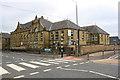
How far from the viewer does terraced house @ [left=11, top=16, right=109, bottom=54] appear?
26.1 m

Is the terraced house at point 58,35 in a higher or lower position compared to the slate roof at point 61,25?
lower

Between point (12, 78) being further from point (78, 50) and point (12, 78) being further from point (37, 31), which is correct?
point (37, 31)

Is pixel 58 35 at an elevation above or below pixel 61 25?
below

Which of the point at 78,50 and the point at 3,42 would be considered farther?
the point at 3,42

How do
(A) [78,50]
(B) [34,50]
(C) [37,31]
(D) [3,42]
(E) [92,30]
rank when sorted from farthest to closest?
1. (D) [3,42]
2. (E) [92,30]
3. (C) [37,31]
4. (B) [34,50]
5. (A) [78,50]

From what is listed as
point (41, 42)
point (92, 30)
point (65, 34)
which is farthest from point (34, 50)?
point (92, 30)

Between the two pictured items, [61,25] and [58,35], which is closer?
[58,35]

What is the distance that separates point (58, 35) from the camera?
2784cm

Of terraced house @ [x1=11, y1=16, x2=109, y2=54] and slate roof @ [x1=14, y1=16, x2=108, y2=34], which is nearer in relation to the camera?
terraced house @ [x1=11, y1=16, x2=109, y2=54]

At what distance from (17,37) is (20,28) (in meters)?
4.25

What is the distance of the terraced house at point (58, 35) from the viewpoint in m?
26.1

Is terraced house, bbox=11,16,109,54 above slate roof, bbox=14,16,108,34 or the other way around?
the other way around

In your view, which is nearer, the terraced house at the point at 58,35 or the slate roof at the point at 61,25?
the terraced house at the point at 58,35

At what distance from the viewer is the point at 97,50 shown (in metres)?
Answer: 26.1
